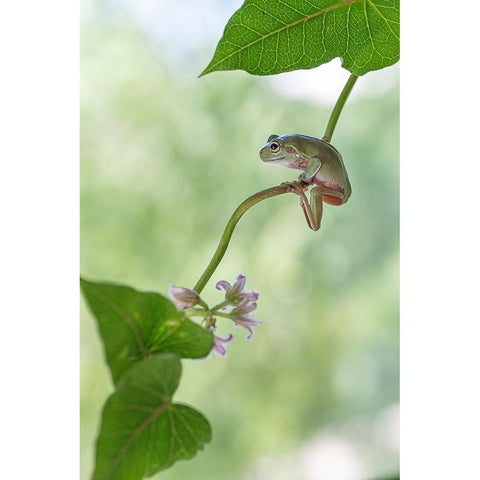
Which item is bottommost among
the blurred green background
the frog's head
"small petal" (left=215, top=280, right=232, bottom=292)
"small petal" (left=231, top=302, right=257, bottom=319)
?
"small petal" (left=231, top=302, right=257, bottom=319)

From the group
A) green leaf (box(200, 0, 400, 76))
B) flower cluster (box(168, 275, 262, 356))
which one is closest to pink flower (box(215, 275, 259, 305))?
flower cluster (box(168, 275, 262, 356))

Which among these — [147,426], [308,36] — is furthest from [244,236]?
[147,426]

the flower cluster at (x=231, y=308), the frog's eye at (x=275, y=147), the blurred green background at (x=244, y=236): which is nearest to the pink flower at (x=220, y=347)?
the flower cluster at (x=231, y=308)

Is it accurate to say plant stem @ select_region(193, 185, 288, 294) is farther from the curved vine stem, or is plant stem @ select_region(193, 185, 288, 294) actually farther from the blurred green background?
the blurred green background

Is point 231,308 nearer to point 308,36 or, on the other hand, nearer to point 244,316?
point 244,316
